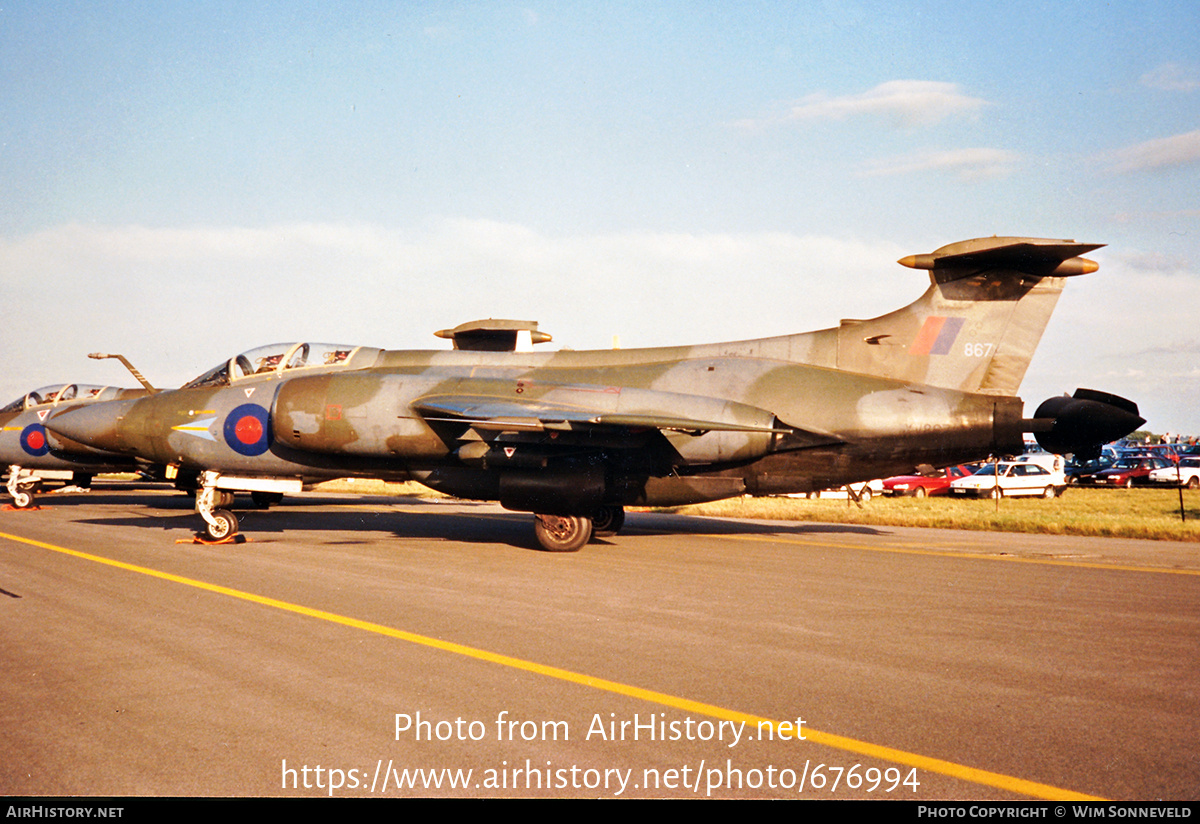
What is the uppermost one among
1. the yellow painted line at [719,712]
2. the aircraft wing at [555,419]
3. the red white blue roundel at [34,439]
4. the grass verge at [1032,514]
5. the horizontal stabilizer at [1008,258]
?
the horizontal stabilizer at [1008,258]

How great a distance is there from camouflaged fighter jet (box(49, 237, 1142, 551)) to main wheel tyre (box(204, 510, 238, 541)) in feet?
0.11

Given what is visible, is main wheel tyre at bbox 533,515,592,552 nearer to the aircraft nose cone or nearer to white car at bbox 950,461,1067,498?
the aircraft nose cone

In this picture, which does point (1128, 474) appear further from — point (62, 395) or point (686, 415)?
point (62, 395)

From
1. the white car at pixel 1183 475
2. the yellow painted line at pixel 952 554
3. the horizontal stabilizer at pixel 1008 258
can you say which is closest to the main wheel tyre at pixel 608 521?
the yellow painted line at pixel 952 554

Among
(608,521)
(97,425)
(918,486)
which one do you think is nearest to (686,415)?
(608,521)

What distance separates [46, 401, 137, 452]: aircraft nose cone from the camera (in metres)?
16.2

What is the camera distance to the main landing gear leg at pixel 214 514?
46.7 feet

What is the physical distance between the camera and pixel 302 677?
600cm

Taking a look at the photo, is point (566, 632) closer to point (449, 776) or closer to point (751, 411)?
point (449, 776)

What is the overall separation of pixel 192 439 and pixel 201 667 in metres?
10.0

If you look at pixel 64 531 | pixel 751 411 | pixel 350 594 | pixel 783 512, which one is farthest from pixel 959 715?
pixel 783 512

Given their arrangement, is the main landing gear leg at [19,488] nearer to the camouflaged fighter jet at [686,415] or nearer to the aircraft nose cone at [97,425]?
the aircraft nose cone at [97,425]

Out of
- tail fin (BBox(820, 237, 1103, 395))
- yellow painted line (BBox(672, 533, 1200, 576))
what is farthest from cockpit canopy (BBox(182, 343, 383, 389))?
tail fin (BBox(820, 237, 1103, 395))

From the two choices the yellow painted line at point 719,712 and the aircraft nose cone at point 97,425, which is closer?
the yellow painted line at point 719,712
